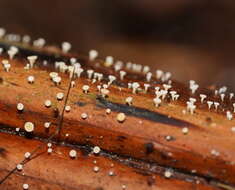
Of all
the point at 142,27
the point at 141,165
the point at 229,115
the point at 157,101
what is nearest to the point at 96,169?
the point at 141,165

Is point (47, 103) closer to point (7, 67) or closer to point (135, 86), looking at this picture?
point (7, 67)

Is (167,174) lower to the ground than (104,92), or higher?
lower

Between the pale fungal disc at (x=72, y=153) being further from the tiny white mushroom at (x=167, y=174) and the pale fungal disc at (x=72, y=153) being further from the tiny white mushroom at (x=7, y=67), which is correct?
the tiny white mushroom at (x=7, y=67)

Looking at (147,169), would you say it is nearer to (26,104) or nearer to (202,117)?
(202,117)

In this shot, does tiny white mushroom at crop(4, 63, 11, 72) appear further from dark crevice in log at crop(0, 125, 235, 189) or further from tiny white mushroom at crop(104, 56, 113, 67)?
tiny white mushroom at crop(104, 56, 113, 67)

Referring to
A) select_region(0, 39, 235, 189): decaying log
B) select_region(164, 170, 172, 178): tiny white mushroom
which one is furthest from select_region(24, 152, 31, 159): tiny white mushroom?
select_region(164, 170, 172, 178): tiny white mushroom

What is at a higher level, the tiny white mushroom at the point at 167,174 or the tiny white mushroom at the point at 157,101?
the tiny white mushroom at the point at 157,101

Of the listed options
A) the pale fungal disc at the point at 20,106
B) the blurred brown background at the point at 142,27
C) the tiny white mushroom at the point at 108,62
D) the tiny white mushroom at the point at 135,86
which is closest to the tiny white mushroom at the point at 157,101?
the tiny white mushroom at the point at 135,86
